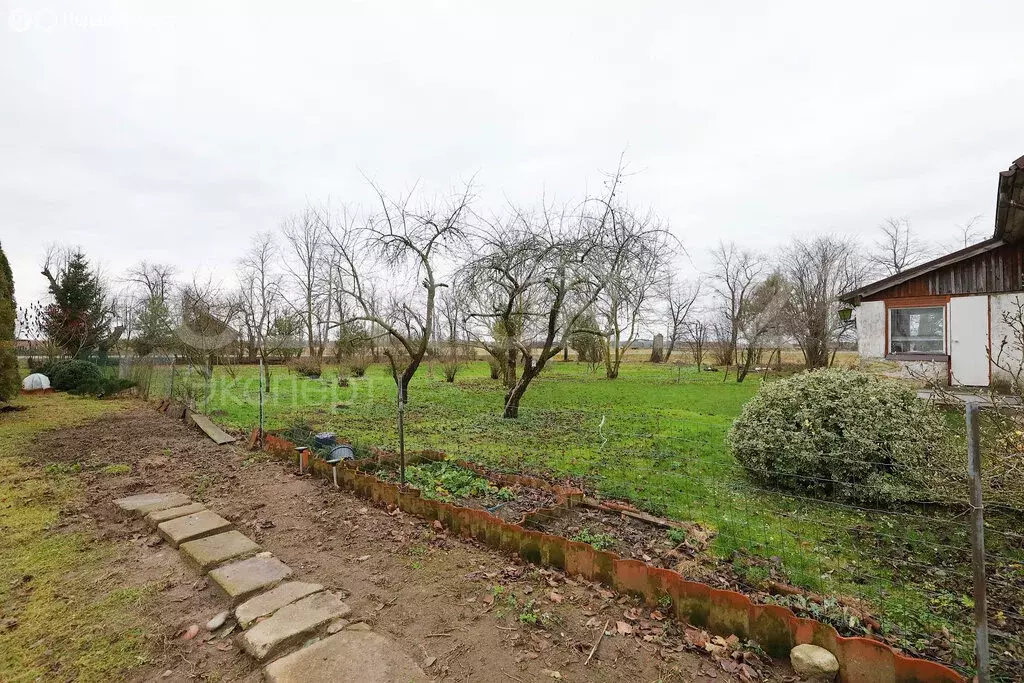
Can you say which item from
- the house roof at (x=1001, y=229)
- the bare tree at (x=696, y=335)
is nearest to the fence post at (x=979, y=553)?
the house roof at (x=1001, y=229)

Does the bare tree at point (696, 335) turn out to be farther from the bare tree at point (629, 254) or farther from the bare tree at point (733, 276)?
the bare tree at point (629, 254)

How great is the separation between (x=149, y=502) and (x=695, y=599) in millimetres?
4960

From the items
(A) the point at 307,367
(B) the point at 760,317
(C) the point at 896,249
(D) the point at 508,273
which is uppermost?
(C) the point at 896,249

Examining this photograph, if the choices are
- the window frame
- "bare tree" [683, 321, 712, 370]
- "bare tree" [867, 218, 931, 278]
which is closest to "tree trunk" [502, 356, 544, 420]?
the window frame

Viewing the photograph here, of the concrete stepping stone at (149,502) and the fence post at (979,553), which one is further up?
the fence post at (979,553)

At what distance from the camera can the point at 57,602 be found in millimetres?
2566

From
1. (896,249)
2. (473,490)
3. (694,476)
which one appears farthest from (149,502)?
(896,249)

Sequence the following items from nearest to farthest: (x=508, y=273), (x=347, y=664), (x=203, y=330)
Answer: (x=347, y=664)
(x=508, y=273)
(x=203, y=330)

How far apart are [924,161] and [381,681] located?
68.7ft

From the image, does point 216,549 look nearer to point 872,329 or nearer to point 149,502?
point 149,502

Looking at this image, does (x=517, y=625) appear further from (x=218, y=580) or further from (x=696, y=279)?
(x=696, y=279)

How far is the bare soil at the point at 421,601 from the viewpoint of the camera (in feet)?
6.75

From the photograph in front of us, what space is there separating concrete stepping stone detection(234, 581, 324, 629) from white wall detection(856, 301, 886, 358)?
13599 millimetres

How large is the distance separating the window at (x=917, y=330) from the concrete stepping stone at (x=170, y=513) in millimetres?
14434
